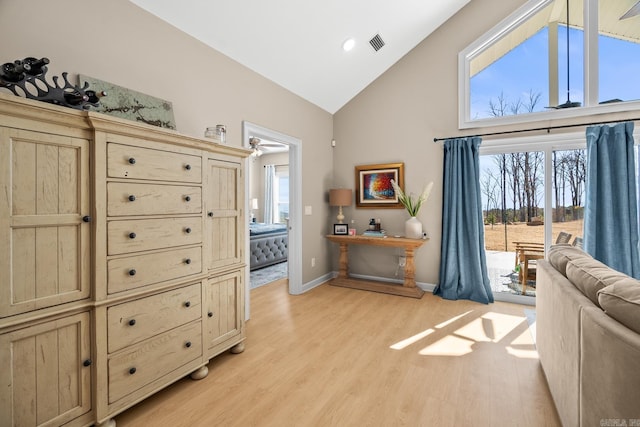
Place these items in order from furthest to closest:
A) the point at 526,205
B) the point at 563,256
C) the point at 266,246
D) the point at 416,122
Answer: the point at 266,246 → the point at 416,122 → the point at 526,205 → the point at 563,256

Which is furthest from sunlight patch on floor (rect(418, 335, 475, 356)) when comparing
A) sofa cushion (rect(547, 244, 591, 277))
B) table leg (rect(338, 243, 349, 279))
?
table leg (rect(338, 243, 349, 279))

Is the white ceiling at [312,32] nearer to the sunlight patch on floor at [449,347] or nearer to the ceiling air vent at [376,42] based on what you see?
the ceiling air vent at [376,42]

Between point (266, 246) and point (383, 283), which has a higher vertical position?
point (266, 246)

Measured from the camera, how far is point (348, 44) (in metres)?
3.46

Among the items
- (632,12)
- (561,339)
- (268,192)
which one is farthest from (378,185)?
(268,192)

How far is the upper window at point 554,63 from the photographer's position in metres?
3.18

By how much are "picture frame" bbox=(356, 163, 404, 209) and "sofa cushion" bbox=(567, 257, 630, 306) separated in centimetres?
260

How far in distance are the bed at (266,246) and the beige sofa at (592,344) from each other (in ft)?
13.1

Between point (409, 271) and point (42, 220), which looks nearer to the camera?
point (42, 220)

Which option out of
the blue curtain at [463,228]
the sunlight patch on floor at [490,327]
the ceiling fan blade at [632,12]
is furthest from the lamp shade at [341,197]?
the ceiling fan blade at [632,12]

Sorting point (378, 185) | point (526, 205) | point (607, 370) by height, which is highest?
point (378, 185)

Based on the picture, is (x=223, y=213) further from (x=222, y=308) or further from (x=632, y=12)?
(x=632, y=12)

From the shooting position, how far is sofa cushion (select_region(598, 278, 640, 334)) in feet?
3.36

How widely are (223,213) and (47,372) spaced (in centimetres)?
126
